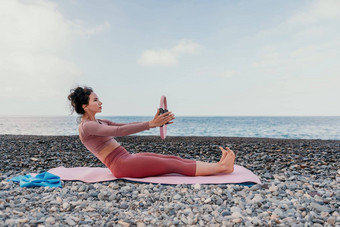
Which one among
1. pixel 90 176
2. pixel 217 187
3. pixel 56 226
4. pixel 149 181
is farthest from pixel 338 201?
pixel 90 176

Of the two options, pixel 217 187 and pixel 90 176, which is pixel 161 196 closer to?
pixel 217 187

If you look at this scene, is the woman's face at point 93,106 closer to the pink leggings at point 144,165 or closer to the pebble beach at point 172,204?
the pink leggings at point 144,165

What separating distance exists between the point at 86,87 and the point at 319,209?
4.24 m

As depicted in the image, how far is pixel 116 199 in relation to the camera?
14.4 ft

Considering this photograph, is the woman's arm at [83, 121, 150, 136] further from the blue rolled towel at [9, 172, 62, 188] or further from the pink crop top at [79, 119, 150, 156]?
the blue rolled towel at [9, 172, 62, 188]

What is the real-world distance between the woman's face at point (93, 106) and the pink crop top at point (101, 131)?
0.68 feet

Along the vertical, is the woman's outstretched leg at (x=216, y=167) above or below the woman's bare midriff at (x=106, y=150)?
below

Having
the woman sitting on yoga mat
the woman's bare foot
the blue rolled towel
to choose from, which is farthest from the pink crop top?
the woman's bare foot

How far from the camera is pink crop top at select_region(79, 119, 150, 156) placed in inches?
177

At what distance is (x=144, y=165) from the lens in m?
5.21

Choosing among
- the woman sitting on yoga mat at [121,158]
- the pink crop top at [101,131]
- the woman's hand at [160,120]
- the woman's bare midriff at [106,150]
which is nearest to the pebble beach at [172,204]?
the woman sitting on yoga mat at [121,158]

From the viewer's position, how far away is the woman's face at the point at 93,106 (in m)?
5.12

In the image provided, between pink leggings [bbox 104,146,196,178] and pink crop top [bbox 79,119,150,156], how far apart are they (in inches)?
11.1

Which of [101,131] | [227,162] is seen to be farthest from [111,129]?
[227,162]
